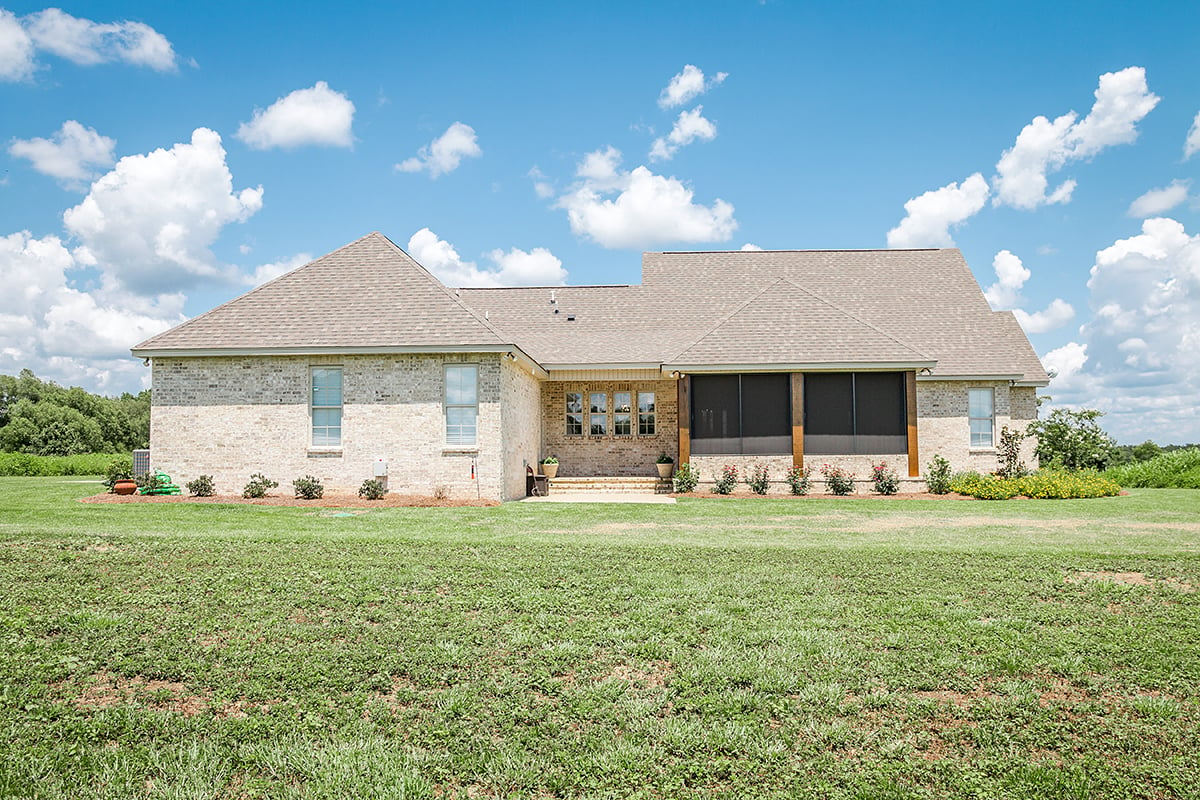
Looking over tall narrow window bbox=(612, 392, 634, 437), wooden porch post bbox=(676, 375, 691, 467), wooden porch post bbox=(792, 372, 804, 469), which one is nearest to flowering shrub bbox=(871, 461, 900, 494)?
wooden porch post bbox=(792, 372, 804, 469)

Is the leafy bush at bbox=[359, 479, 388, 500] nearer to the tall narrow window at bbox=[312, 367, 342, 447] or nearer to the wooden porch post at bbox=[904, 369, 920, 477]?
the tall narrow window at bbox=[312, 367, 342, 447]

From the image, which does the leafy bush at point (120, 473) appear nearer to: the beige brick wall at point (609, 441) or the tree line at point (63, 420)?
the beige brick wall at point (609, 441)

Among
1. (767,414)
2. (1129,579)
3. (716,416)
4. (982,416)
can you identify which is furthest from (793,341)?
A: (1129,579)

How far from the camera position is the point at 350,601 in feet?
21.6

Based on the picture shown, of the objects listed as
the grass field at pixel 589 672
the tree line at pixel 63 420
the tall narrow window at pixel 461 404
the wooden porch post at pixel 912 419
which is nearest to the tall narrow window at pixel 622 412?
the tall narrow window at pixel 461 404

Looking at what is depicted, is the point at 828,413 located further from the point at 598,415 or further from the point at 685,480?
the point at 598,415

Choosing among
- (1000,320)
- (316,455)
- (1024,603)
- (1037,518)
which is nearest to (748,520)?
(1037,518)

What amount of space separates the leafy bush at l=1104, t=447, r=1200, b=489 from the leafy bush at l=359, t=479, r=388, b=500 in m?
22.2

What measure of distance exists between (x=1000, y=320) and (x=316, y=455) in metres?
22.2

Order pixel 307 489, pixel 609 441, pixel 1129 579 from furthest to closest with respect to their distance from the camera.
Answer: pixel 609 441 → pixel 307 489 → pixel 1129 579

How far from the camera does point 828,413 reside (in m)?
20.8

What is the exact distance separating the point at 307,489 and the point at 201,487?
242cm

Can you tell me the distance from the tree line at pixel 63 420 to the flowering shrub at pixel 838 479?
162 feet

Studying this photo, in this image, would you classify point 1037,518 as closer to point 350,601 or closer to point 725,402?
point 725,402
